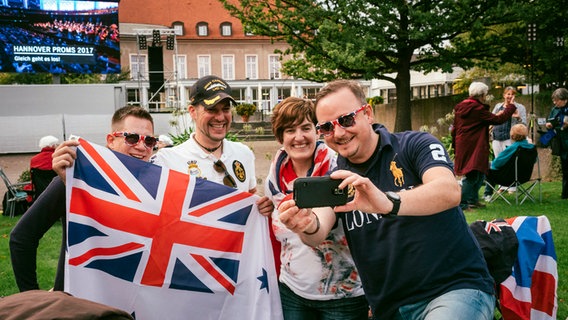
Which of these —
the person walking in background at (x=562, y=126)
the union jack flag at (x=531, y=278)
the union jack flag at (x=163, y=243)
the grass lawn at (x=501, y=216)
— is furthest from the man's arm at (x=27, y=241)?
the person walking in background at (x=562, y=126)

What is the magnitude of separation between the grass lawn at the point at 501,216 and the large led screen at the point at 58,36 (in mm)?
19958

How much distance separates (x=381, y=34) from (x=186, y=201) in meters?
22.0

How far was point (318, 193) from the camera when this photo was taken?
2.36 m

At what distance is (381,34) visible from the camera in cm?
2434

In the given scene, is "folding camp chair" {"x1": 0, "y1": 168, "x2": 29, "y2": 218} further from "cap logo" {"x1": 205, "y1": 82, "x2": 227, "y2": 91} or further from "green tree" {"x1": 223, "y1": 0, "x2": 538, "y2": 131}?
"green tree" {"x1": 223, "y1": 0, "x2": 538, "y2": 131}

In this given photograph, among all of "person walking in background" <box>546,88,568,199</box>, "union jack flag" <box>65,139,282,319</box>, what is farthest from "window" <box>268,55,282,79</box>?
"union jack flag" <box>65,139,282,319</box>

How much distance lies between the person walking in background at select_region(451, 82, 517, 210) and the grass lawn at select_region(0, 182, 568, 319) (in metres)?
0.45

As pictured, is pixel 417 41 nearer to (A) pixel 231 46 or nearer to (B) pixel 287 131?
(B) pixel 287 131

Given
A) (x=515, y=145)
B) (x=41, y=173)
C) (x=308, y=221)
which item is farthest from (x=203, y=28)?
(x=308, y=221)

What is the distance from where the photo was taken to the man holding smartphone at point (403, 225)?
2.57 metres

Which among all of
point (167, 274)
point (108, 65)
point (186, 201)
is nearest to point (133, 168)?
point (186, 201)

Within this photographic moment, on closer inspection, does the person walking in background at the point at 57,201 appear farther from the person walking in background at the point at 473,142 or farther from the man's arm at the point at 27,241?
the person walking in background at the point at 473,142

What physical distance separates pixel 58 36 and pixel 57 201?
29183 mm

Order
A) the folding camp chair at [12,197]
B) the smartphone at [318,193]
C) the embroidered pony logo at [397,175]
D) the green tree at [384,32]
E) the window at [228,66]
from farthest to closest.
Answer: the window at [228,66], the green tree at [384,32], the folding camp chair at [12,197], the embroidered pony logo at [397,175], the smartphone at [318,193]
